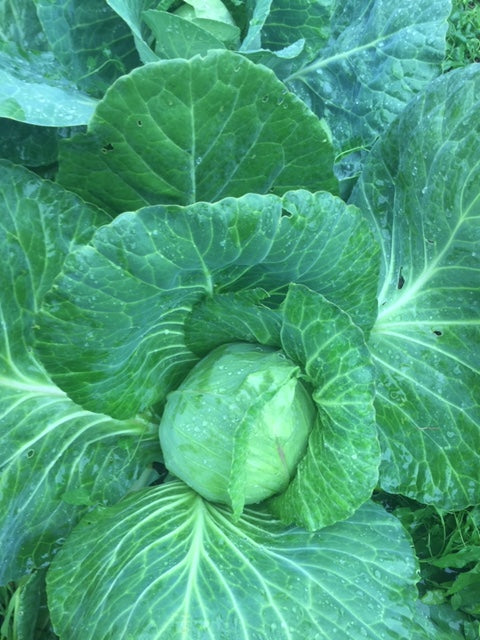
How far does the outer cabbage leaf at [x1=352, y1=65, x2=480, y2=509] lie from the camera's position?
1.57 m

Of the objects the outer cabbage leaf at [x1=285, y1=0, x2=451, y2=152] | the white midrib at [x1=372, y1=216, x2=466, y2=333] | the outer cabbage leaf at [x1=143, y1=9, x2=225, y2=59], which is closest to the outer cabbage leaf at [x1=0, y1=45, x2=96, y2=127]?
the outer cabbage leaf at [x1=143, y1=9, x2=225, y2=59]

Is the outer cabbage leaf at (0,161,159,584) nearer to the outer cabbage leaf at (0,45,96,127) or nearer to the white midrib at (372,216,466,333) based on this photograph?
the outer cabbage leaf at (0,45,96,127)

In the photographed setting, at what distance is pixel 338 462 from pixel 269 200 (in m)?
0.57

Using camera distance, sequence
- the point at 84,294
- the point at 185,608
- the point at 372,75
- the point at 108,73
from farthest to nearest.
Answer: the point at 372,75
the point at 108,73
the point at 185,608
the point at 84,294

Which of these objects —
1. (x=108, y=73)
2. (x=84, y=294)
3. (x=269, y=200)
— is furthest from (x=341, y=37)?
(x=84, y=294)

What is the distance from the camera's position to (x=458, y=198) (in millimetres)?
1548

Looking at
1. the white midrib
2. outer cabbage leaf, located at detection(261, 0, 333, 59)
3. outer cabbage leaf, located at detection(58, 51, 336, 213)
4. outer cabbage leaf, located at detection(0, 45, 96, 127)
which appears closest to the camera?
outer cabbage leaf, located at detection(58, 51, 336, 213)

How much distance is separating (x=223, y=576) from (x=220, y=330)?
554 mm

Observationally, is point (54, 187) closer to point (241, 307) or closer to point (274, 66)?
point (241, 307)

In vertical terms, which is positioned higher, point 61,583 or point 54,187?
point 54,187

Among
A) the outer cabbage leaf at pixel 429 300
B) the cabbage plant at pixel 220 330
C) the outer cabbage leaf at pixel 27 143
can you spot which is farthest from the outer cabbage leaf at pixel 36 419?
the outer cabbage leaf at pixel 429 300

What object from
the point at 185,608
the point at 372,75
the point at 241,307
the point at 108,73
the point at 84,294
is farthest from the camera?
the point at 372,75

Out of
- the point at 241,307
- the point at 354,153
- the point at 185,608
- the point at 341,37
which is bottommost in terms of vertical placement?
the point at 185,608

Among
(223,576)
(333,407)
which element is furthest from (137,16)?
(223,576)
